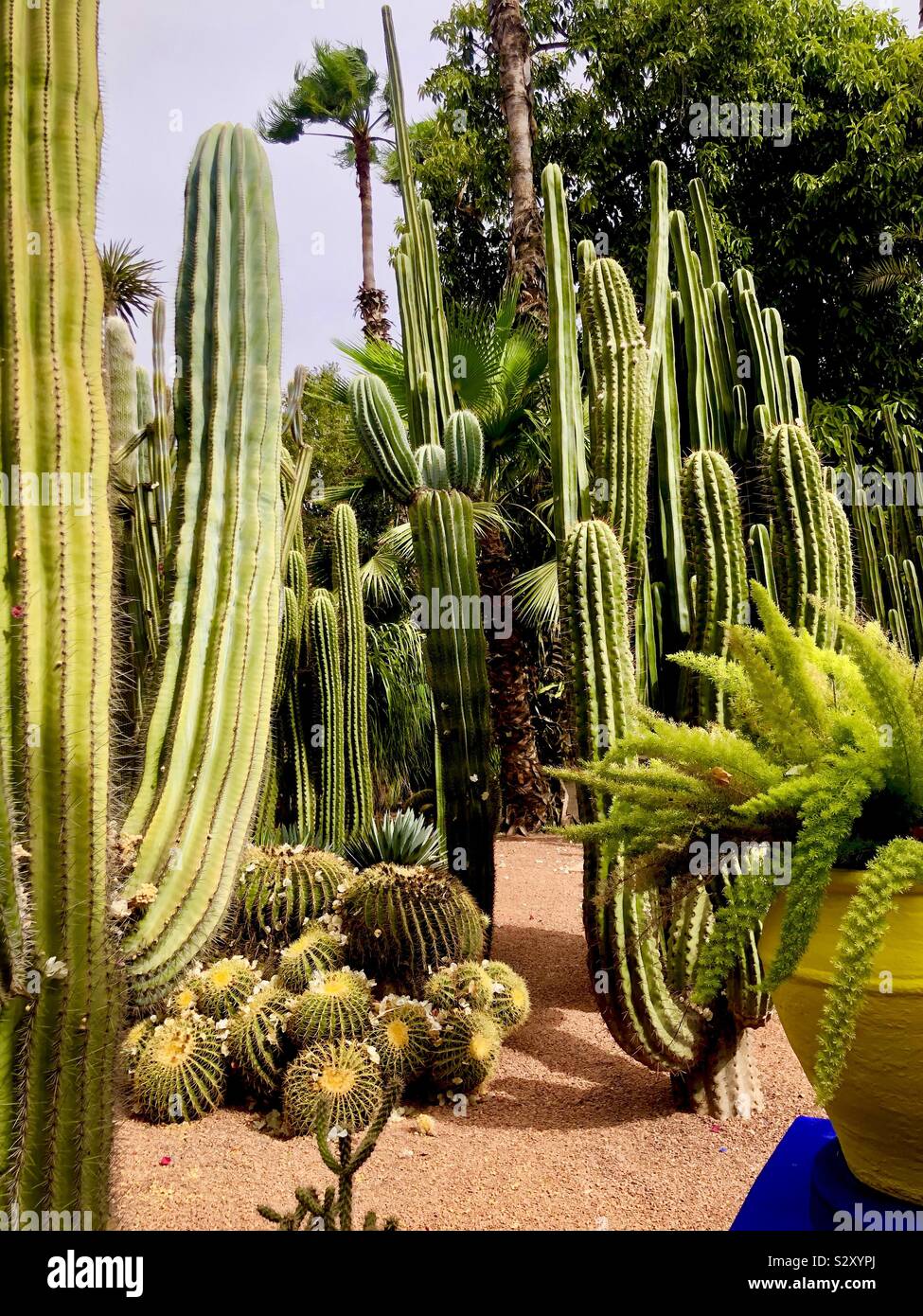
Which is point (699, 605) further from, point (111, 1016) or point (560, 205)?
point (111, 1016)

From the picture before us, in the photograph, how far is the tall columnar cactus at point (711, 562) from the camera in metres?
3.12

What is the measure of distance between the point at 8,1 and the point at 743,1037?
3.35 meters

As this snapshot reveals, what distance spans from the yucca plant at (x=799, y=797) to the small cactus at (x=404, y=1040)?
2.05 meters

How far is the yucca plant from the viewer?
3.60 ft

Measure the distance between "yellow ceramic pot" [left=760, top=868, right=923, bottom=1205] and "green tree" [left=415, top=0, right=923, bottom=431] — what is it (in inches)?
381

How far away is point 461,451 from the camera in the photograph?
14.4 feet

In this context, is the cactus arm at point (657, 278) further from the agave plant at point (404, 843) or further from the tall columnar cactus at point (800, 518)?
the agave plant at point (404, 843)

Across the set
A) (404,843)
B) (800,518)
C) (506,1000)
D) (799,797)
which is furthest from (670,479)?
(799,797)

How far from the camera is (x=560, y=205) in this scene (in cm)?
387

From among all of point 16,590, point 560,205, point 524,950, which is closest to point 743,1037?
point 524,950

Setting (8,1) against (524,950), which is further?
(524,950)

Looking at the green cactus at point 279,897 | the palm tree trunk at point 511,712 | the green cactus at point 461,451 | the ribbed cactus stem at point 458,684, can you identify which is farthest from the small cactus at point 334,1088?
the palm tree trunk at point 511,712

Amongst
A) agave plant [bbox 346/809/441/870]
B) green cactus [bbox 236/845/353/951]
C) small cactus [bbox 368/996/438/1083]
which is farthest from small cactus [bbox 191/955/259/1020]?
agave plant [bbox 346/809/441/870]

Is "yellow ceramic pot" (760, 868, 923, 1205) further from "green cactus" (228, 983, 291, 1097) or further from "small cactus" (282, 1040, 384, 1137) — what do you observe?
"green cactus" (228, 983, 291, 1097)
